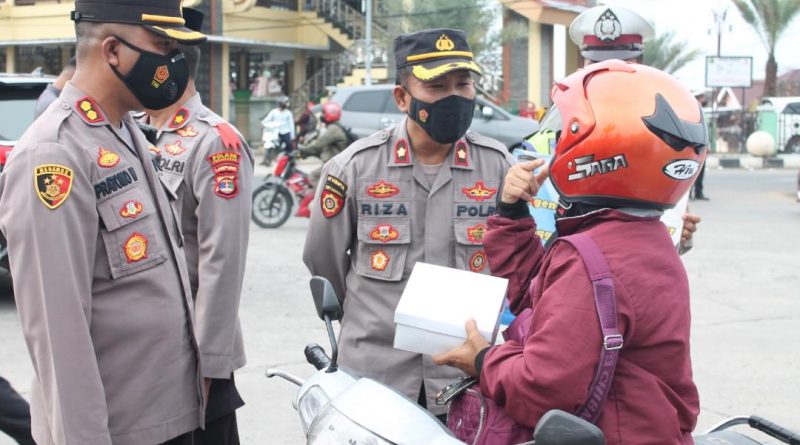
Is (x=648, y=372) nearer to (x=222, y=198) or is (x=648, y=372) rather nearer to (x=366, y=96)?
(x=222, y=198)

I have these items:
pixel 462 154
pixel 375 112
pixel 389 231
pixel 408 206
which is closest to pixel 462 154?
pixel 462 154

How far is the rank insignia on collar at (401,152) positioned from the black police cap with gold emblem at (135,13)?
37.6 inches

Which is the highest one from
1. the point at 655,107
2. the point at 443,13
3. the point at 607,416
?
the point at 443,13

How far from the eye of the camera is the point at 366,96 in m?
18.9

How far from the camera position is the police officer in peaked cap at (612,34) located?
14.5 feet

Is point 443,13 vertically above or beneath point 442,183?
above

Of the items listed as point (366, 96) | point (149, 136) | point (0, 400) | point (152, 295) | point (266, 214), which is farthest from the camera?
point (366, 96)

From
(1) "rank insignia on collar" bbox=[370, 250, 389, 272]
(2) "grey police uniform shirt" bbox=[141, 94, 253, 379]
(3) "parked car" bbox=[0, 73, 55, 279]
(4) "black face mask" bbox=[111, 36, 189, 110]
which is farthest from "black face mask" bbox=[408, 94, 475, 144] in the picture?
(3) "parked car" bbox=[0, 73, 55, 279]

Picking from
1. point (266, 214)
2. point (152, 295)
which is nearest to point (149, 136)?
point (152, 295)

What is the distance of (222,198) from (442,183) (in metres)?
0.73

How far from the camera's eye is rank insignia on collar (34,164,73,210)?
95.3 inches

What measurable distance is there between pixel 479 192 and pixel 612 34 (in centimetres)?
127

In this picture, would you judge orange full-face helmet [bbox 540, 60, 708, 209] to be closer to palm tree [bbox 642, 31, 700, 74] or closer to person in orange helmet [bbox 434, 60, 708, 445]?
person in orange helmet [bbox 434, 60, 708, 445]

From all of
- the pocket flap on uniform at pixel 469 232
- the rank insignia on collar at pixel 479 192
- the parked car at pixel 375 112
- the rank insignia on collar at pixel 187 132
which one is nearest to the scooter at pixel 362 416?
the pocket flap on uniform at pixel 469 232
